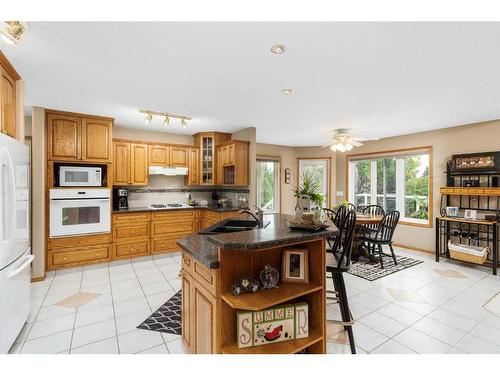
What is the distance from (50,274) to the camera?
3.68m

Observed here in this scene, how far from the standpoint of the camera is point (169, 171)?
4.83m

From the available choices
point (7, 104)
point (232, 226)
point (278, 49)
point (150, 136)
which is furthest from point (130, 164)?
point (278, 49)

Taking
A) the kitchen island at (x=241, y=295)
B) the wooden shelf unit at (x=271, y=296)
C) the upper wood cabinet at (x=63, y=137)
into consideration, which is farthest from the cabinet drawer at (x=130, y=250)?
the wooden shelf unit at (x=271, y=296)

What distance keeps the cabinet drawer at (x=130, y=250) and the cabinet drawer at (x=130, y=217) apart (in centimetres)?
41

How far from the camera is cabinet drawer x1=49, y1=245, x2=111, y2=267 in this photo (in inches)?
146

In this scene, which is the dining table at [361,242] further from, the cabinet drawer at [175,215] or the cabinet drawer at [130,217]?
the cabinet drawer at [130,217]

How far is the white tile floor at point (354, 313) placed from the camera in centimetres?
211

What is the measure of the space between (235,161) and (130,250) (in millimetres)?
2389

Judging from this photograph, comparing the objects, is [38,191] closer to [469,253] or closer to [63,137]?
[63,137]

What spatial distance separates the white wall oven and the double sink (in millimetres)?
2347
